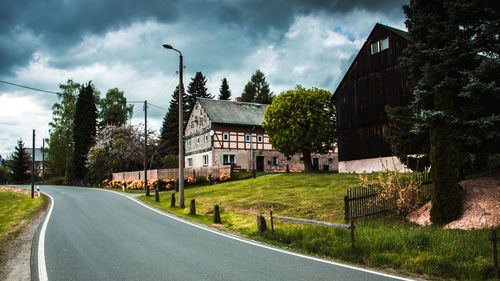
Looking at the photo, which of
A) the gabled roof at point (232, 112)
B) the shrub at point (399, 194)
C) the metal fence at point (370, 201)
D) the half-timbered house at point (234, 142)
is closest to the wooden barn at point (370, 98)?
the metal fence at point (370, 201)

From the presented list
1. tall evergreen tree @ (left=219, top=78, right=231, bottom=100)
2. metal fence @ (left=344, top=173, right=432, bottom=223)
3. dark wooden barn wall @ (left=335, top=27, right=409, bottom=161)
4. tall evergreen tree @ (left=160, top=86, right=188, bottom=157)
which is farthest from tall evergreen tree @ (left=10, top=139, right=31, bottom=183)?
metal fence @ (left=344, top=173, right=432, bottom=223)

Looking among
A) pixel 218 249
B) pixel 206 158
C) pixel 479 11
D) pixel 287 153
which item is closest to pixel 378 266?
pixel 218 249

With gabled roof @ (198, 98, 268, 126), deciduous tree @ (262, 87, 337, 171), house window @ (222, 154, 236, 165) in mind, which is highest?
gabled roof @ (198, 98, 268, 126)

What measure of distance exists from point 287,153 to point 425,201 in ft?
65.9

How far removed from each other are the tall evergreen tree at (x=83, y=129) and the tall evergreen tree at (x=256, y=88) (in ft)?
103

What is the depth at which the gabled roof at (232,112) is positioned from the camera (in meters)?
43.5

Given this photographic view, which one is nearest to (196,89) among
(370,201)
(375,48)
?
(375,48)

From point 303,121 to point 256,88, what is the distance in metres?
49.3

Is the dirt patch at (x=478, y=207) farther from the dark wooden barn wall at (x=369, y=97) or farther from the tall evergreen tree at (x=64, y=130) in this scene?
the tall evergreen tree at (x=64, y=130)

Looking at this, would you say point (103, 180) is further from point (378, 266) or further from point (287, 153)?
point (378, 266)

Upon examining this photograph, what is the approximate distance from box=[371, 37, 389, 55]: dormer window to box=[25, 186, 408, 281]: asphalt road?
18728mm

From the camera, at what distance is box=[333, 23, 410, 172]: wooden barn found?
23328 mm

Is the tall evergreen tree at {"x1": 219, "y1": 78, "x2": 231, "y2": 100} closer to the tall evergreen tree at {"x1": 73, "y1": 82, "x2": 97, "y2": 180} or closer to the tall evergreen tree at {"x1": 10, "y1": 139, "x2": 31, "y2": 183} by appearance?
the tall evergreen tree at {"x1": 73, "y1": 82, "x2": 97, "y2": 180}

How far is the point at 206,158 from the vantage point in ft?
145
